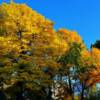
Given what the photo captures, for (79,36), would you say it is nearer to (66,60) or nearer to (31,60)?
(66,60)

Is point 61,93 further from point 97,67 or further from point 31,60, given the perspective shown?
point 31,60

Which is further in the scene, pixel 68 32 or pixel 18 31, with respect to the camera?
pixel 68 32

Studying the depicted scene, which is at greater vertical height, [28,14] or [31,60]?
[28,14]

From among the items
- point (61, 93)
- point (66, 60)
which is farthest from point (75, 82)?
point (66, 60)

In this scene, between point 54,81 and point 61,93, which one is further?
point 61,93

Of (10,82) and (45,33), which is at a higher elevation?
(45,33)

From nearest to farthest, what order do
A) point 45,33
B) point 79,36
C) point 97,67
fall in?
point 45,33
point 97,67
point 79,36

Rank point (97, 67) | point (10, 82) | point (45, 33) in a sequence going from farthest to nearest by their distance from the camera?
point (97, 67)
point (45, 33)
point (10, 82)

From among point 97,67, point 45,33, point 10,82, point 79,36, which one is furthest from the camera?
point 79,36

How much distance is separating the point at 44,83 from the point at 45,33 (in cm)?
509

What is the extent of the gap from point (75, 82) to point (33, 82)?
29.9 feet

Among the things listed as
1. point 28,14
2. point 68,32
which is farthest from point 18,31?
point 68,32

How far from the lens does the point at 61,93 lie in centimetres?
5078

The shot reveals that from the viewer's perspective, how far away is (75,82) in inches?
1994
